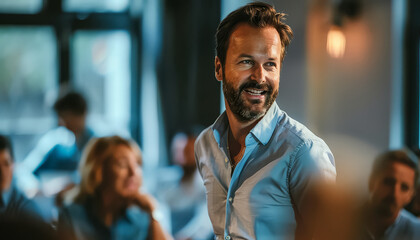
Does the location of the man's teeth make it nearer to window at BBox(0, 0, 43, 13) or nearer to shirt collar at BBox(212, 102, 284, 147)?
shirt collar at BBox(212, 102, 284, 147)

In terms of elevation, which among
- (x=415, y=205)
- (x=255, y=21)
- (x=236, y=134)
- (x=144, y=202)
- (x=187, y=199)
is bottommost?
(x=187, y=199)

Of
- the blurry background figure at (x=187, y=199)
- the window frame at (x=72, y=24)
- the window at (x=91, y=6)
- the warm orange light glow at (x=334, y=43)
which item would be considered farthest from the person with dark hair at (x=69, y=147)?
the warm orange light glow at (x=334, y=43)

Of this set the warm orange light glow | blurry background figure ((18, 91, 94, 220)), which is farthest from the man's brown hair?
blurry background figure ((18, 91, 94, 220))

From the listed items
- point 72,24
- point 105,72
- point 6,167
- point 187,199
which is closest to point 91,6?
point 72,24

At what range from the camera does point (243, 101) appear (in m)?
0.42

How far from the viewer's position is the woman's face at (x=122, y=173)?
2.87 feet

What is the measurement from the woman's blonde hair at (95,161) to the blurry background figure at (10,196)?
13 cm

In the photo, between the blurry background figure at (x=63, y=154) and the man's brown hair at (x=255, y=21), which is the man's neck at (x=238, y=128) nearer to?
the man's brown hair at (x=255, y=21)

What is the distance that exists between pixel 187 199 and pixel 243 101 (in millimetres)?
1022

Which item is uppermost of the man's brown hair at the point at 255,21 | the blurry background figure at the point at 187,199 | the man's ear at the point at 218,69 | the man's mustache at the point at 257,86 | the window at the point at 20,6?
the window at the point at 20,6

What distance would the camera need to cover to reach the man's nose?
1.31 ft

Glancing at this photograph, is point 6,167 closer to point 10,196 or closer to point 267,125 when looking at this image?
point 10,196

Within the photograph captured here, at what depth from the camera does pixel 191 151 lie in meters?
1.54

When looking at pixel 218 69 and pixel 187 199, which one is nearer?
pixel 218 69
